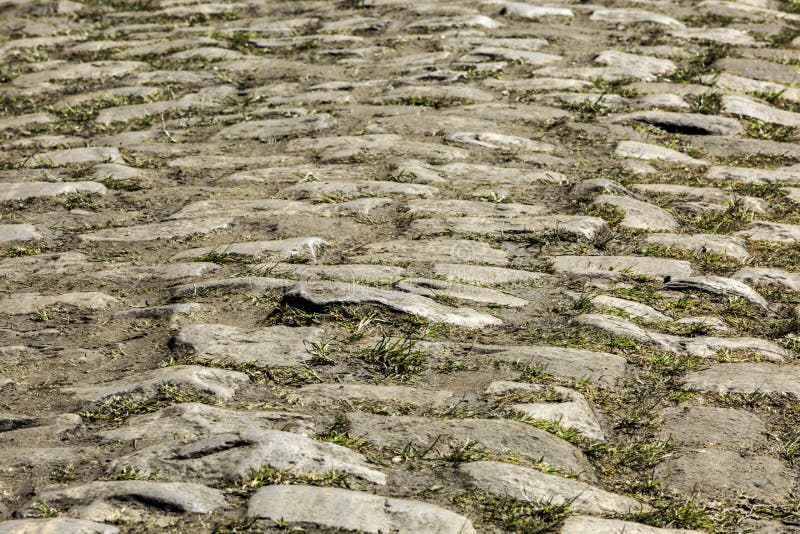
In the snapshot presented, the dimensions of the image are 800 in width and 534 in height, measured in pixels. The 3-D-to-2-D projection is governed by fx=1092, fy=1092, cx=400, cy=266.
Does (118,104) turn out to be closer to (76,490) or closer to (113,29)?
(113,29)

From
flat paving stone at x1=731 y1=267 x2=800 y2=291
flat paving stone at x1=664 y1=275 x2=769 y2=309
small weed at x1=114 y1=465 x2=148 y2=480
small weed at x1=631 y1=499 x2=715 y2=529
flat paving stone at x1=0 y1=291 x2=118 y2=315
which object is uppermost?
small weed at x1=114 y1=465 x2=148 y2=480

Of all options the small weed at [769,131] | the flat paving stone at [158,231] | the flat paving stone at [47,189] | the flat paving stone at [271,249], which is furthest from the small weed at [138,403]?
the small weed at [769,131]

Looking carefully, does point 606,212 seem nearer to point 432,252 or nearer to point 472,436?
point 432,252

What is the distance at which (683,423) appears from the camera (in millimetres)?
2670

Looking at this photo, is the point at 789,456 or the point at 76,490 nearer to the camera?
the point at 76,490

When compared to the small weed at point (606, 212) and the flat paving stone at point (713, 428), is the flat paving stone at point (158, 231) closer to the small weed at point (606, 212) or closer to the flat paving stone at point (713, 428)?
the small weed at point (606, 212)

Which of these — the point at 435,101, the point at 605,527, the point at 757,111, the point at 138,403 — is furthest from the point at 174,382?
the point at 757,111

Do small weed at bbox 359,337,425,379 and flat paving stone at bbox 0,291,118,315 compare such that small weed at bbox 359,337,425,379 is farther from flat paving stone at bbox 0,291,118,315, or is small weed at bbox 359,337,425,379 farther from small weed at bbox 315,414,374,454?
flat paving stone at bbox 0,291,118,315

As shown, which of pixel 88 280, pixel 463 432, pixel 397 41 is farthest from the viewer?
pixel 397 41

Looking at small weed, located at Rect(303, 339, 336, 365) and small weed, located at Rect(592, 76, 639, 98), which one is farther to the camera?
small weed, located at Rect(592, 76, 639, 98)

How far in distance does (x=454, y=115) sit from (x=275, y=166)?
3.17 feet

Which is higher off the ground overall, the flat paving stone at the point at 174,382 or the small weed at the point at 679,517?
the flat paving stone at the point at 174,382

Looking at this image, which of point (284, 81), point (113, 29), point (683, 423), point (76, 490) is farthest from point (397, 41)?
point (76, 490)

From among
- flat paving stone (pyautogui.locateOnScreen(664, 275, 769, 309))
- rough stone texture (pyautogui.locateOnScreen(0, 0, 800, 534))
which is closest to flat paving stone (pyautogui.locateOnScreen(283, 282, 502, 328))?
rough stone texture (pyautogui.locateOnScreen(0, 0, 800, 534))
